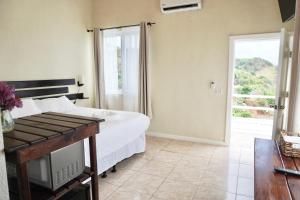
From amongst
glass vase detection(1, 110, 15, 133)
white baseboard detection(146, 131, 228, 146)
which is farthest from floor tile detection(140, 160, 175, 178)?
glass vase detection(1, 110, 15, 133)

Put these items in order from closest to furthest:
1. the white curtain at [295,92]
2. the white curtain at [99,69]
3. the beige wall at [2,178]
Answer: the beige wall at [2,178] → the white curtain at [295,92] → the white curtain at [99,69]

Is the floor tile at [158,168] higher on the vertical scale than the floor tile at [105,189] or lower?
higher

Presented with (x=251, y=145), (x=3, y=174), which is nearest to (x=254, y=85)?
(x=251, y=145)

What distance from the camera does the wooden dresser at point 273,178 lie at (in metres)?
1.26

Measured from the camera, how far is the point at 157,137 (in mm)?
4422

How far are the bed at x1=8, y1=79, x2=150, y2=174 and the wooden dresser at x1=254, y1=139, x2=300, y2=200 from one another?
1.61 metres

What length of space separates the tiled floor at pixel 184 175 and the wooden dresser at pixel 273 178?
0.80 meters

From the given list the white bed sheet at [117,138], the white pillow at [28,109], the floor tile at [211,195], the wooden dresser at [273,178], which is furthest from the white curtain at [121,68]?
the wooden dresser at [273,178]

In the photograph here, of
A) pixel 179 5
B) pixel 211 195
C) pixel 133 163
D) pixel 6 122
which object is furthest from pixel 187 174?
→ pixel 179 5

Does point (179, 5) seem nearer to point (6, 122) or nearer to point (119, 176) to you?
point (119, 176)

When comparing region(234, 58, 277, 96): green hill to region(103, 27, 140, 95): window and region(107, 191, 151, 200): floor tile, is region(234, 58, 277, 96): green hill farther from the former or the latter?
region(107, 191, 151, 200): floor tile

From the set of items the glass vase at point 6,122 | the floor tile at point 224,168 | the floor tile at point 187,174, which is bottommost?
the floor tile at point 187,174

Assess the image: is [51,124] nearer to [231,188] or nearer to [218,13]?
[231,188]

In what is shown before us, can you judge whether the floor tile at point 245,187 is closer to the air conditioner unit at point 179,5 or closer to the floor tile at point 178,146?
the floor tile at point 178,146
